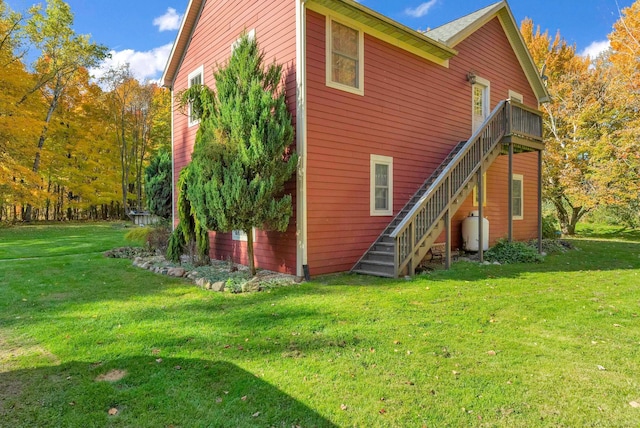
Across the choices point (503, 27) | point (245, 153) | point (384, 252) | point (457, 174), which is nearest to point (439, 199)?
point (457, 174)

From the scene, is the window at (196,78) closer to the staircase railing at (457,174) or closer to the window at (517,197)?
the staircase railing at (457,174)

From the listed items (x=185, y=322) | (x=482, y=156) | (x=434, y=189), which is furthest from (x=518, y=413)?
(x=482, y=156)

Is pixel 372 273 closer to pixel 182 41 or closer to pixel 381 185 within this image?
pixel 381 185

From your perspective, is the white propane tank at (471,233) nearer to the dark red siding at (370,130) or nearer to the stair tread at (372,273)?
the dark red siding at (370,130)

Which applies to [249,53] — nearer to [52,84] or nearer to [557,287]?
[557,287]

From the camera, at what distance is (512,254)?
9828 mm

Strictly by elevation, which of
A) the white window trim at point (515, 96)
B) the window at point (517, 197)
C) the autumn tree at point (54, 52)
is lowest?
the window at point (517, 197)

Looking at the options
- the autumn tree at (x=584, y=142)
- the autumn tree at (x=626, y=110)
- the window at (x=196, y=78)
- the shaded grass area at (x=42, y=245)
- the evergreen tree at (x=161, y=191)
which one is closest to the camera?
the window at (x=196, y=78)

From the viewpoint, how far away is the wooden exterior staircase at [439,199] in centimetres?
752

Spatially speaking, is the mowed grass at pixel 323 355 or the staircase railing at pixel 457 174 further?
the staircase railing at pixel 457 174

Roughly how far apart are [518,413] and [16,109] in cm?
2261

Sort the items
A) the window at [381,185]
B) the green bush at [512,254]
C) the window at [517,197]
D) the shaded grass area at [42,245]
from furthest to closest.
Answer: the window at [517,197] → the shaded grass area at [42,245] → the green bush at [512,254] → the window at [381,185]

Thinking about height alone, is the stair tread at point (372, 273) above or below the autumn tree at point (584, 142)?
below

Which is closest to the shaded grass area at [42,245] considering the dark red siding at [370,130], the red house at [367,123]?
the red house at [367,123]
